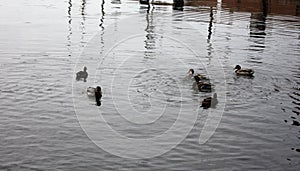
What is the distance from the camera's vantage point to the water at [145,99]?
14.2 m

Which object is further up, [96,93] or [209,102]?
[96,93]

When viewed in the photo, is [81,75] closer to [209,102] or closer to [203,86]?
[203,86]

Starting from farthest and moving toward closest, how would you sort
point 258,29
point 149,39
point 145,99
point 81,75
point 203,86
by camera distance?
point 258,29, point 149,39, point 81,75, point 203,86, point 145,99

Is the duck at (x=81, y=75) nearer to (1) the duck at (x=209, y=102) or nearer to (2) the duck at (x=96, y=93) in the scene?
(2) the duck at (x=96, y=93)

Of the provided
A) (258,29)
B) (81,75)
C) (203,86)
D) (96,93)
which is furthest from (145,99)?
(258,29)

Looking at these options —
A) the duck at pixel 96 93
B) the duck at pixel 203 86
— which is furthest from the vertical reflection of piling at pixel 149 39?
the duck at pixel 96 93

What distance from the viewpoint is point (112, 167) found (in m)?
13.3

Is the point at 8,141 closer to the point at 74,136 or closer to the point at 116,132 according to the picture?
the point at 74,136

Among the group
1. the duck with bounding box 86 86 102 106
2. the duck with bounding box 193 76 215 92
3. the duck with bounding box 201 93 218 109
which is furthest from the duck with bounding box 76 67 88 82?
the duck with bounding box 201 93 218 109

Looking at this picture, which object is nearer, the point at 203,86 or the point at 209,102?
the point at 209,102

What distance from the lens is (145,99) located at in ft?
65.0

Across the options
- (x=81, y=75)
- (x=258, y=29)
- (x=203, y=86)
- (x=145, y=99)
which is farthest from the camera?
(x=258, y=29)

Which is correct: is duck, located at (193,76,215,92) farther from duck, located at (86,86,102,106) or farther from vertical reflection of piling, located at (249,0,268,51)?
vertical reflection of piling, located at (249,0,268,51)

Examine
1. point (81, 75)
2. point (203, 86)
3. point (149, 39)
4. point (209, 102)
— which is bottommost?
point (209, 102)
